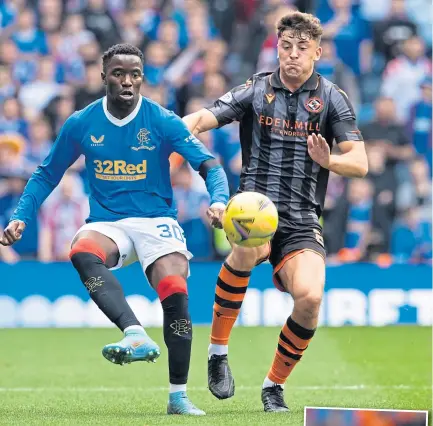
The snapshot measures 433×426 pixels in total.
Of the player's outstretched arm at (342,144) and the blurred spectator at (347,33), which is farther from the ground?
the blurred spectator at (347,33)

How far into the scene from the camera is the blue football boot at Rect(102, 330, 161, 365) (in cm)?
690

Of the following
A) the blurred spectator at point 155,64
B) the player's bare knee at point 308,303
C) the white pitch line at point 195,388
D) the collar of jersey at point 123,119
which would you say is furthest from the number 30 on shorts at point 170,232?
the blurred spectator at point 155,64

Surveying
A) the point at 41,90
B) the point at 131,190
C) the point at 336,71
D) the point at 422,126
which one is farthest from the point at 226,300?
the point at 422,126

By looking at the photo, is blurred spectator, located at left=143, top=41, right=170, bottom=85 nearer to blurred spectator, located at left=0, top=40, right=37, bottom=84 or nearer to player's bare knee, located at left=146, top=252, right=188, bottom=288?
blurred spectator, located at left=0, top=40, right=37, bottom=84

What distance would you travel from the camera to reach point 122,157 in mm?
7949

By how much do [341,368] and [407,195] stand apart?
5.16m

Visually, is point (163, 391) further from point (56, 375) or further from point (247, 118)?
point (247, 118)

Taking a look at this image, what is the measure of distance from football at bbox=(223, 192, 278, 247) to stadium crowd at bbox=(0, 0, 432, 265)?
23.1ft

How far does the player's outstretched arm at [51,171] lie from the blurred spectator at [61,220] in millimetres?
6307

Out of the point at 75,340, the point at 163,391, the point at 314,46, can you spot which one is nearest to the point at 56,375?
the point at 163,391

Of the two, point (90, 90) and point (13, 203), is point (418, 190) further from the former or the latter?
point (13, 203)

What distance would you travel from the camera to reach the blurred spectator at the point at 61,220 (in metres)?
14.4

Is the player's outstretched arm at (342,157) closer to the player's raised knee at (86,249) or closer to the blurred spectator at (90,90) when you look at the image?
the player's raised knee at (86,249)

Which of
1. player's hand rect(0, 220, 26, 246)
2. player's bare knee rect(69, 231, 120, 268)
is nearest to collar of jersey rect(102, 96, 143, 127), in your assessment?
player's bare knee rect(69, 231, 120, 268)
